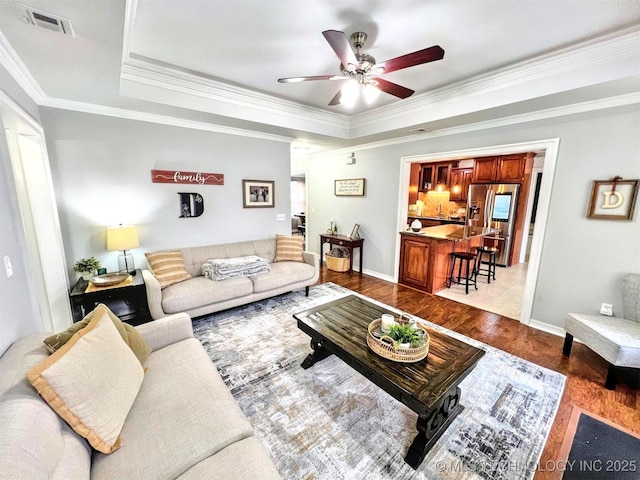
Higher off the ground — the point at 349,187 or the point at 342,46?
the point at 342,46

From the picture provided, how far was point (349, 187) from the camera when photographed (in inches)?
205

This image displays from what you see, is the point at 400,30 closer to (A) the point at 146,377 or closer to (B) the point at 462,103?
(B) the point at 462,103

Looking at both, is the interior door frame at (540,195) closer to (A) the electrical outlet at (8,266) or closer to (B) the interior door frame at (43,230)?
(A) the electrical outlet at (8,266)

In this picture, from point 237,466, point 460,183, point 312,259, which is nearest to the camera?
point 237,466

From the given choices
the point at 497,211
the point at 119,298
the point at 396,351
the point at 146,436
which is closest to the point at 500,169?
the point at 497,211

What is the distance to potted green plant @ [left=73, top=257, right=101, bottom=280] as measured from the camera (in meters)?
2.77

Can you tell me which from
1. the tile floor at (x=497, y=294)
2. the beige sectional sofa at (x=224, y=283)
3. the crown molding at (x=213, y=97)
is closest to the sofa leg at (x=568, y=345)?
the tile floor at (x=497, y=294)

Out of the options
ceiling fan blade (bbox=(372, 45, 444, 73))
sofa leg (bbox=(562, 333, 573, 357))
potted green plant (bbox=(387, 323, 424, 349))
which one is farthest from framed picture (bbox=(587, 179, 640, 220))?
potted green plant (bbox=(387, 323, 424, 349))

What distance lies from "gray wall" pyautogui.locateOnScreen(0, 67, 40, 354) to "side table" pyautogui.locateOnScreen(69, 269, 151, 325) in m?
0.69

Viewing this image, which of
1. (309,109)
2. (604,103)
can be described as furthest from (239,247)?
(604,103)

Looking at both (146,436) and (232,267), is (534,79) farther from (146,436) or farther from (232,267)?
(146,436)

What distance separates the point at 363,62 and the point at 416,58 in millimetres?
385

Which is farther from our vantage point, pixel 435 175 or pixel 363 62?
pixel 435 175

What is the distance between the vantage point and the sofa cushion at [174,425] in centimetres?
105
